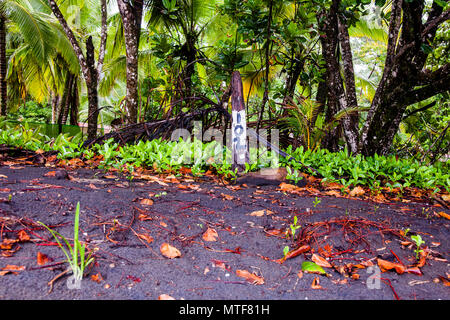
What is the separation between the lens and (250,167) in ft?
9.43

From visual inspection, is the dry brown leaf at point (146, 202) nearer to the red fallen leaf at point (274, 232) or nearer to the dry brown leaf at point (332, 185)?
the red fallen leaf at point (274, 232)

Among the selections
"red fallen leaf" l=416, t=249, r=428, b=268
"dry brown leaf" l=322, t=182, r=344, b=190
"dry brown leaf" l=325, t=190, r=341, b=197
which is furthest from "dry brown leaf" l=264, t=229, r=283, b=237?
"dry brown leaf" l=322, t=182, r=344, b=190

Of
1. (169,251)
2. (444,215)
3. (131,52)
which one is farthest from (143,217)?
(131,52)

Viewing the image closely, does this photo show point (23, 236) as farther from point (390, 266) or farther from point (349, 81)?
point (349, 81)

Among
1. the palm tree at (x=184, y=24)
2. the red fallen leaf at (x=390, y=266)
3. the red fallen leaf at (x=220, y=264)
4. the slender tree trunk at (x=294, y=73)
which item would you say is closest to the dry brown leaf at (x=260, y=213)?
the red fallen leaf at (x=220, y=264)

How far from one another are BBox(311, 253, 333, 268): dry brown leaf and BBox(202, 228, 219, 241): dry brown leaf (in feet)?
1.65

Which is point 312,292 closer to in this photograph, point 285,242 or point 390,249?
point 285,242

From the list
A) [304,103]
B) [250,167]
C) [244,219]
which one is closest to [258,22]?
[304,103]

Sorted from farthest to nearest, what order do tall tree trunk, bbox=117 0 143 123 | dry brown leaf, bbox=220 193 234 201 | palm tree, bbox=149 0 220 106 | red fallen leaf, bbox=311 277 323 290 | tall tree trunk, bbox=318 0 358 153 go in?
tall tree trunk, bbox=117 0 143 123 < palm tree, bbox=149 0 220 106 < tall tree trunk, bbox=318 0 358 153 < dry brown leaf, bbox=220 193 234 201 < red fallen leaf, bbox=311 277 323 290

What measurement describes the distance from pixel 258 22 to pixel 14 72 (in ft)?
43.4

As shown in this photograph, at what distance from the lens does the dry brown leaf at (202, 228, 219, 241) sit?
1.56 meters

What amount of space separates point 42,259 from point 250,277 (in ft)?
2.72

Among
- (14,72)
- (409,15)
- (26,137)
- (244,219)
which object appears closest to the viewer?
(244,219)

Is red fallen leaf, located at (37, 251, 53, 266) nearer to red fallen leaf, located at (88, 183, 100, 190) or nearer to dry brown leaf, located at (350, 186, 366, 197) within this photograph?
red fallen leaf, located at (88, 183, 100, 190)
